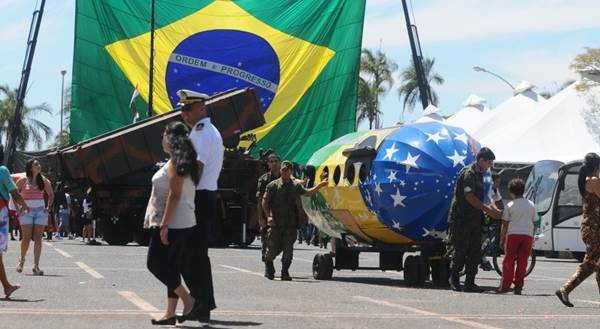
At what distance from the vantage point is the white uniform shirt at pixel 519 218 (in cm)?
1638

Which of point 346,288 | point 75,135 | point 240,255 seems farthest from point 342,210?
point 75,135

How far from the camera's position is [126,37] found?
4491cm

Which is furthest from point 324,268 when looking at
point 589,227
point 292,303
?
point 589,227

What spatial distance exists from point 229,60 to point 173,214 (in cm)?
3460

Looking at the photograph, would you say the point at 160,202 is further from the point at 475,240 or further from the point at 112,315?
the point at 475,240

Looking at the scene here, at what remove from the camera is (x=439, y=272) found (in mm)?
17016

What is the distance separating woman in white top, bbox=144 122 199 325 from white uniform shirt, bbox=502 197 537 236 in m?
6.84

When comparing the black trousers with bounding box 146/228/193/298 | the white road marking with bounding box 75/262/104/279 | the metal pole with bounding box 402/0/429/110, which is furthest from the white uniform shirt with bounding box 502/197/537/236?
the metal pole with bounding box 402/0/429/110

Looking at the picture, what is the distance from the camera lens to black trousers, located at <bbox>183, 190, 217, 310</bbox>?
10.7 metres

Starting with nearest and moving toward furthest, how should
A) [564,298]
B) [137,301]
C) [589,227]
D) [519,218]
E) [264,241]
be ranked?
[137,301]
[564,298]
[589,227]
[519,218]
[264,241]

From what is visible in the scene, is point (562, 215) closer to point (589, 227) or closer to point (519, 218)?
point (519, 218)

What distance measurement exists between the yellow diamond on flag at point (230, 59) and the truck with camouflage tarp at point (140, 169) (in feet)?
33.5

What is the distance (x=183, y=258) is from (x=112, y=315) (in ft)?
3.18

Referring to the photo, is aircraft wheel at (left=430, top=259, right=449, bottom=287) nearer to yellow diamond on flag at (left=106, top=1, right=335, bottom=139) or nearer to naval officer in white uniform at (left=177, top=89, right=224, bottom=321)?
naval officer in white uniform at (left=177, top=89, right=224, bottom=321)
